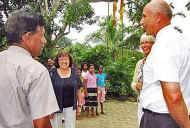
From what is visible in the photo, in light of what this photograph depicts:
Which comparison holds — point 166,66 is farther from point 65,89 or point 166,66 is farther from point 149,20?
point 65,89

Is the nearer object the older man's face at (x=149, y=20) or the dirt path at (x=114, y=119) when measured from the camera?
the older man's face at (x=149, y=20)

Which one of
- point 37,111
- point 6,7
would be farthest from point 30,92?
point 6,7

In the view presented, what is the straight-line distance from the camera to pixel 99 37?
23.5 metres

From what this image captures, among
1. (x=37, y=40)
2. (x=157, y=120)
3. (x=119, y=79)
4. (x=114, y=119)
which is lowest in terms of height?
(x=114, y=119)

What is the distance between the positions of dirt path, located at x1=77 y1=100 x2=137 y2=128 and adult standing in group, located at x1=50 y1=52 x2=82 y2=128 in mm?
3734

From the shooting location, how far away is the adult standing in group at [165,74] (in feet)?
10.1

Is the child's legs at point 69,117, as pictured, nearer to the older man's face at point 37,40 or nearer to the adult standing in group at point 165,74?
the adult standing in group at point 165,74

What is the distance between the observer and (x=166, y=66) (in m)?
3.08

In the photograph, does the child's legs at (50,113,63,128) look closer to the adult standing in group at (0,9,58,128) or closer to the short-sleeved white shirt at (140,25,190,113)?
the short-sleeved white shirt at (140,25,190,113)

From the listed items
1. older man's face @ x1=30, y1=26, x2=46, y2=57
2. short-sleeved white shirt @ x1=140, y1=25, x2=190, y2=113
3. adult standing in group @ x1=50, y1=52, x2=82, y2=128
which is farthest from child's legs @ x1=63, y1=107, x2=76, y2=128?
older man's face @ x1=30, y1=26, x2=46, y2=57

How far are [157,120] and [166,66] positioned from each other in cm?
48

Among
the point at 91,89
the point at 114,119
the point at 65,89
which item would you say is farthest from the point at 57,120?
the point at 91,89

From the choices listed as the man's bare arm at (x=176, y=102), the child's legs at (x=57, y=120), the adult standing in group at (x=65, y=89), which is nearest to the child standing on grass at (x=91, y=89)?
the adult standing in group at (x=65, y=89)

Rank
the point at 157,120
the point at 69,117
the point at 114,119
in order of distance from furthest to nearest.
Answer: the point at 114,119 → the point at 69,117 → the point at 157,120
